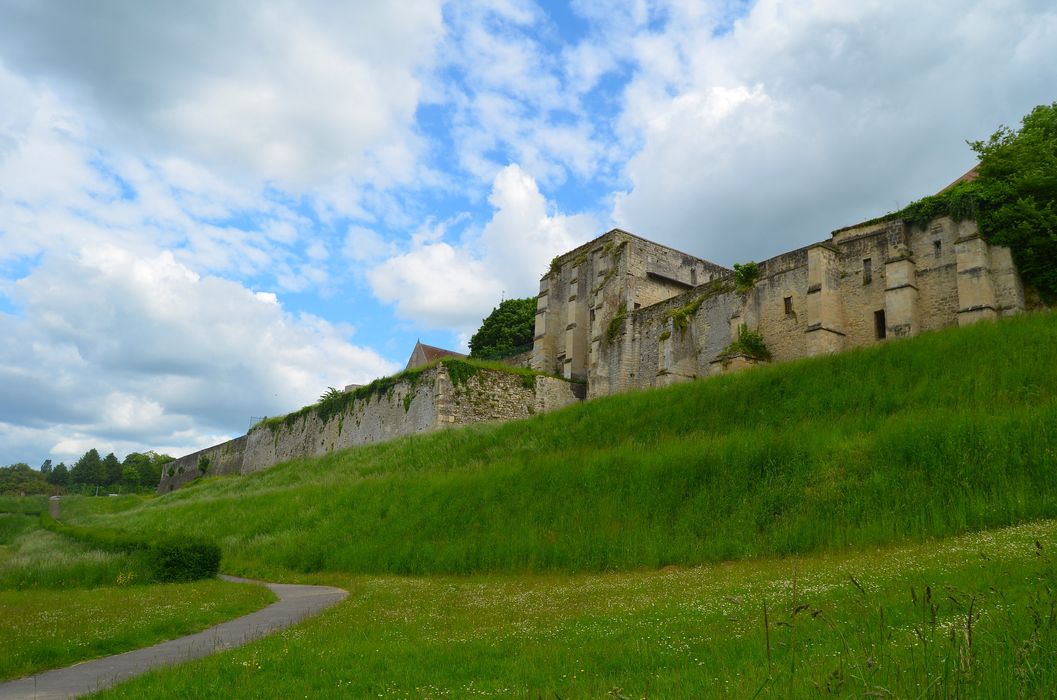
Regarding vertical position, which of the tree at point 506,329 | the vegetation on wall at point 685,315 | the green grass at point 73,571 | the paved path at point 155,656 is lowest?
the paved path at point 155,656

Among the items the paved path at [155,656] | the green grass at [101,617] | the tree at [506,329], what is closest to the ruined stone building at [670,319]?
the tree at [506,329]

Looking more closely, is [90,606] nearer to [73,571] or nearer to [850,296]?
[73,571]

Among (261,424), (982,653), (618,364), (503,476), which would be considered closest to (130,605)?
(503,476)

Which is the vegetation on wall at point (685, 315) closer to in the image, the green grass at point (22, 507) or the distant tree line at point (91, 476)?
the green grass at point (22, 507)

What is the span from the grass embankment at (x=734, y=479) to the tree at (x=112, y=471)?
109 m

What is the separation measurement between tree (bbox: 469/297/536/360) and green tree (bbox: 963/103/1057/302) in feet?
115

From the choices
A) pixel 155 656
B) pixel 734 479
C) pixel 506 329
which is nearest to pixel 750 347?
pixel 734 479

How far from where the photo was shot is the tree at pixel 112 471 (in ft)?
388

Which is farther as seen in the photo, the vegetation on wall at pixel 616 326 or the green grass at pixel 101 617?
the vegetation on wall at pixel 616 326

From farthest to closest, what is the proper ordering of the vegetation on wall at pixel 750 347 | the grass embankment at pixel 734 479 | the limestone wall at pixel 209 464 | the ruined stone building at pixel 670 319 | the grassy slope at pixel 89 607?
the limestone wall at pixel 209 464 < the vegetation on wall at pixel 750 347 < the ruined stone building at pixel 670 319 < the grass embankment at pixel 734 479 < the grassy slope at pixel 89 607

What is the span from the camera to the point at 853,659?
465 cm

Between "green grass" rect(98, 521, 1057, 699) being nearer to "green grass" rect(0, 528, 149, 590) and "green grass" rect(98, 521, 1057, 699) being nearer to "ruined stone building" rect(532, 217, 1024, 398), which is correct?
"green grass" rect(0, 528, 149, 590)

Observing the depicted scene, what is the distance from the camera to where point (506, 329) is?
194ft

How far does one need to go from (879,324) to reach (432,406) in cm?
1973
